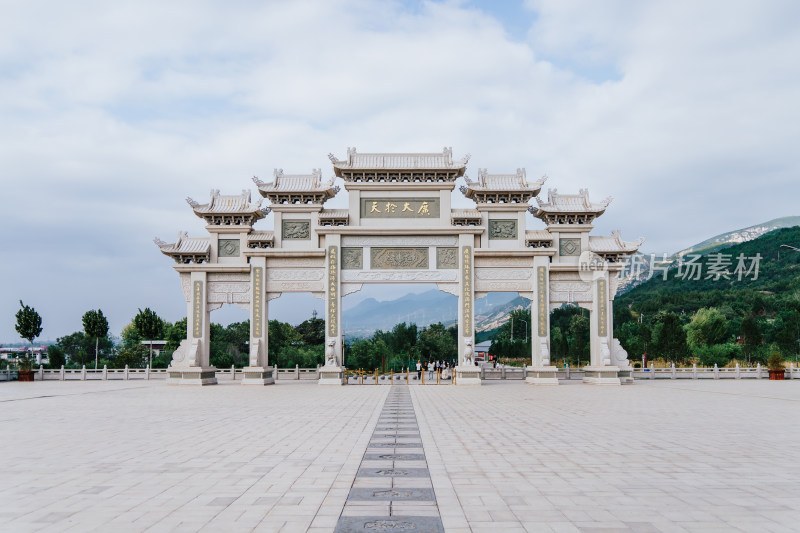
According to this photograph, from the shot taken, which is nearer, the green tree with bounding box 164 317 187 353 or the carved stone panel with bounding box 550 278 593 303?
the carved stone panel with bounding box 550 278 593 303

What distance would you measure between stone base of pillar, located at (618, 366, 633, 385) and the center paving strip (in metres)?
16.5

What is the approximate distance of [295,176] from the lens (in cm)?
2361

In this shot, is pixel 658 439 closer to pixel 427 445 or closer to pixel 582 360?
pixel 427 445

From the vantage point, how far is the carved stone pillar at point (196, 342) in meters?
22.8

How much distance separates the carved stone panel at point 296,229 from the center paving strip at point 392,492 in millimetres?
15381

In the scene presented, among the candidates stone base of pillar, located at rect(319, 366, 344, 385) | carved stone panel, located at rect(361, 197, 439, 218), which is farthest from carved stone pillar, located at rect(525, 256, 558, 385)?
stone base of pillar, located at rect(319, 366, 344, 385)

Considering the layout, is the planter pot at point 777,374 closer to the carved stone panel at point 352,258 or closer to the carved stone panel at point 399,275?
the carved stone panel at point 399,275

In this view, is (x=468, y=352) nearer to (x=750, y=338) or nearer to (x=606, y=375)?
(x=606, y=375)

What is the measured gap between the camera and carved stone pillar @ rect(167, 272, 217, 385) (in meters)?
22.8

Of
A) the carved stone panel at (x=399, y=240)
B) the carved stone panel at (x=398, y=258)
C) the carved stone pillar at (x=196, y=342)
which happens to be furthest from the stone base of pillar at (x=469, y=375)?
the carved stone pillar at (x=196, y=342)

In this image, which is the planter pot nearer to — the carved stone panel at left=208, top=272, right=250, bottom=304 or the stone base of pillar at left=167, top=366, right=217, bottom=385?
the carved stone panel at left=208, top=272, right=250, bottom=304

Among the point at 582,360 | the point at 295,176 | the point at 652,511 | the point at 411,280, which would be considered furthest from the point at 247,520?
the point at 582,360

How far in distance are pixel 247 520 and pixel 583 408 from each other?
10.1 m

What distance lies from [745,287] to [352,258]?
188 feet
